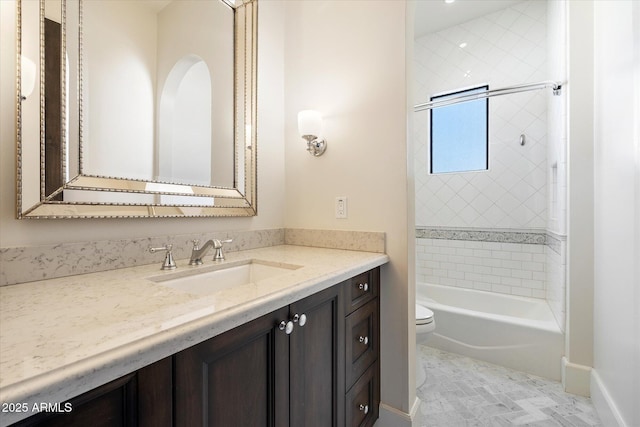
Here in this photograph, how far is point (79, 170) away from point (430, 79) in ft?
10.7

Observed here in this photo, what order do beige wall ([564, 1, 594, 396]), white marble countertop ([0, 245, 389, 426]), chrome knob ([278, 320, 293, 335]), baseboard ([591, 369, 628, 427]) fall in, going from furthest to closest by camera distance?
beige wall ([564, 1, 594, 396]) → baseboard ([591, 369, 628, 427]) → chrome knob ([278, 320, 293, 335]) → white marble countertop ([0, 245, 389, 426])

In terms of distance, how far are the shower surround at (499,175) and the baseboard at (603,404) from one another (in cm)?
64

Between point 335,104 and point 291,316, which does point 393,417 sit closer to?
point 291,316

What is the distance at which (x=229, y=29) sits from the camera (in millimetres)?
1544

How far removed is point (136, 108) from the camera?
114cm

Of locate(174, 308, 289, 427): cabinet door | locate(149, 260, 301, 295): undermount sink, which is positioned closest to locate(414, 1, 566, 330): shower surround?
locate(149, 260, 301, 295): undermount sink

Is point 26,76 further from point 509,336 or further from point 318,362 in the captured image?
point 509,336

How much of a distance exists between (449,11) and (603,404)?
3228 millimetres

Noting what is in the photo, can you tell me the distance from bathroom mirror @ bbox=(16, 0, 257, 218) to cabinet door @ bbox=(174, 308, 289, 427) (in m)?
0.73

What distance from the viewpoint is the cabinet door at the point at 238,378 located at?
589mm

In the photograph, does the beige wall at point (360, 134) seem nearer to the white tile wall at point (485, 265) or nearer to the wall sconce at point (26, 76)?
the wall sconce at point (26, 76)

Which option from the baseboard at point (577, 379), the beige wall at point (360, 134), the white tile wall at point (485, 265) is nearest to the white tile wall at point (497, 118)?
the white tile wall at point (485, 265)

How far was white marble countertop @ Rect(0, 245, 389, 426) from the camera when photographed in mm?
391

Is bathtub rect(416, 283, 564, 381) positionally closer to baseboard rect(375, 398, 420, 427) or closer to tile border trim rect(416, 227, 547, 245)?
tile border trim rect(416, 227, 547, 245)
